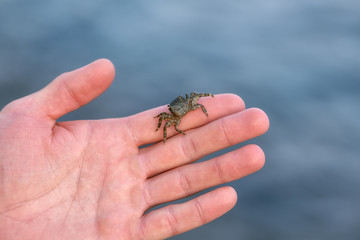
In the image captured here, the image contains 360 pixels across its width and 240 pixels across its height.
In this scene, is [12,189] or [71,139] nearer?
[12,189]

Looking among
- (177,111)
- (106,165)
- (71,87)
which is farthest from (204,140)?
(71,87)

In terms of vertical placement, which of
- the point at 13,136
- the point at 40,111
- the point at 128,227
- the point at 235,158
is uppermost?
the point at 40,111

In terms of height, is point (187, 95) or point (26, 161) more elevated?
point (187, 95)

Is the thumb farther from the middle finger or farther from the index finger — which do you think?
the middle finger

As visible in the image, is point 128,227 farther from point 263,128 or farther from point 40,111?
point 263,128

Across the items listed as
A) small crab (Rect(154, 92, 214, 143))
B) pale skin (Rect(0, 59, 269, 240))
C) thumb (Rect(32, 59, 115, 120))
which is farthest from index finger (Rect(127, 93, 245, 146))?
thumb (Rect(32, 59, 115, 120))

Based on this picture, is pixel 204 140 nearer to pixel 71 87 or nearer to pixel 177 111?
pixel 177 111

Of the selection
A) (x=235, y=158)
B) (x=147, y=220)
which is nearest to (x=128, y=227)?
(x=147, y=220)
